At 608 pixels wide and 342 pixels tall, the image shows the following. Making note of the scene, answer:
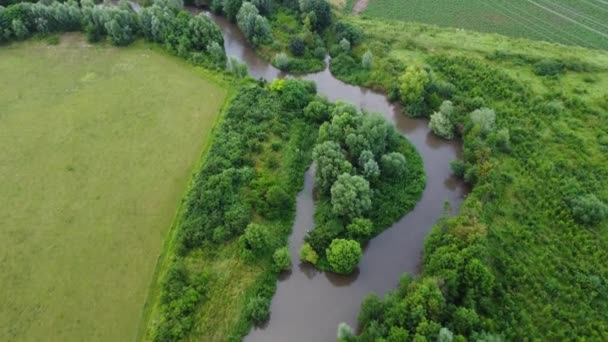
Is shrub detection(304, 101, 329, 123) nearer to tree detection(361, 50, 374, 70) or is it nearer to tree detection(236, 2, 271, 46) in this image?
tree detection(361, 50, 374, 70)

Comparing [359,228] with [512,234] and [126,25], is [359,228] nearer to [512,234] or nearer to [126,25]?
[512,234]

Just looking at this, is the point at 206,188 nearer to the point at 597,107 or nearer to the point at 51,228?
the point at 51,228

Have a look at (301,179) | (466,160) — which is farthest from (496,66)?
(301,179)

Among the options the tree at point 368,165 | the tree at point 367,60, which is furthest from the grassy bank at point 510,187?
the tree at point 368,165

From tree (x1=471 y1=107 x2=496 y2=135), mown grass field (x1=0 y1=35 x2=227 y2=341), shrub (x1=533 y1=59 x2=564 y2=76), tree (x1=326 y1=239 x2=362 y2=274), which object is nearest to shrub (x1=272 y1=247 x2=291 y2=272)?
tree (x1=326 y1=239 x2=362 y2=274)

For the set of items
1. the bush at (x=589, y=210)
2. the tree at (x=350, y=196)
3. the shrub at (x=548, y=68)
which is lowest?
the tree at (x=350, y=196)

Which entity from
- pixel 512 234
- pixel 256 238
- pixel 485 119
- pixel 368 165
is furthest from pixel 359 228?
pixel 485 119

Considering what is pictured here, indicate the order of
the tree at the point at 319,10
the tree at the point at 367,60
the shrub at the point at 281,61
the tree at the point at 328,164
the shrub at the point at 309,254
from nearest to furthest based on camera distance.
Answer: the shrub at the point at 309,254 < the tree at the point at 328,164 < the tree at the point at 367,60 < the shrub at the point at 281,61 < the tree at the point at 319,10

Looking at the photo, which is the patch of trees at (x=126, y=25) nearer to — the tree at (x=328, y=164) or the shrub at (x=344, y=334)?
the tree at (x=328, y=164)
